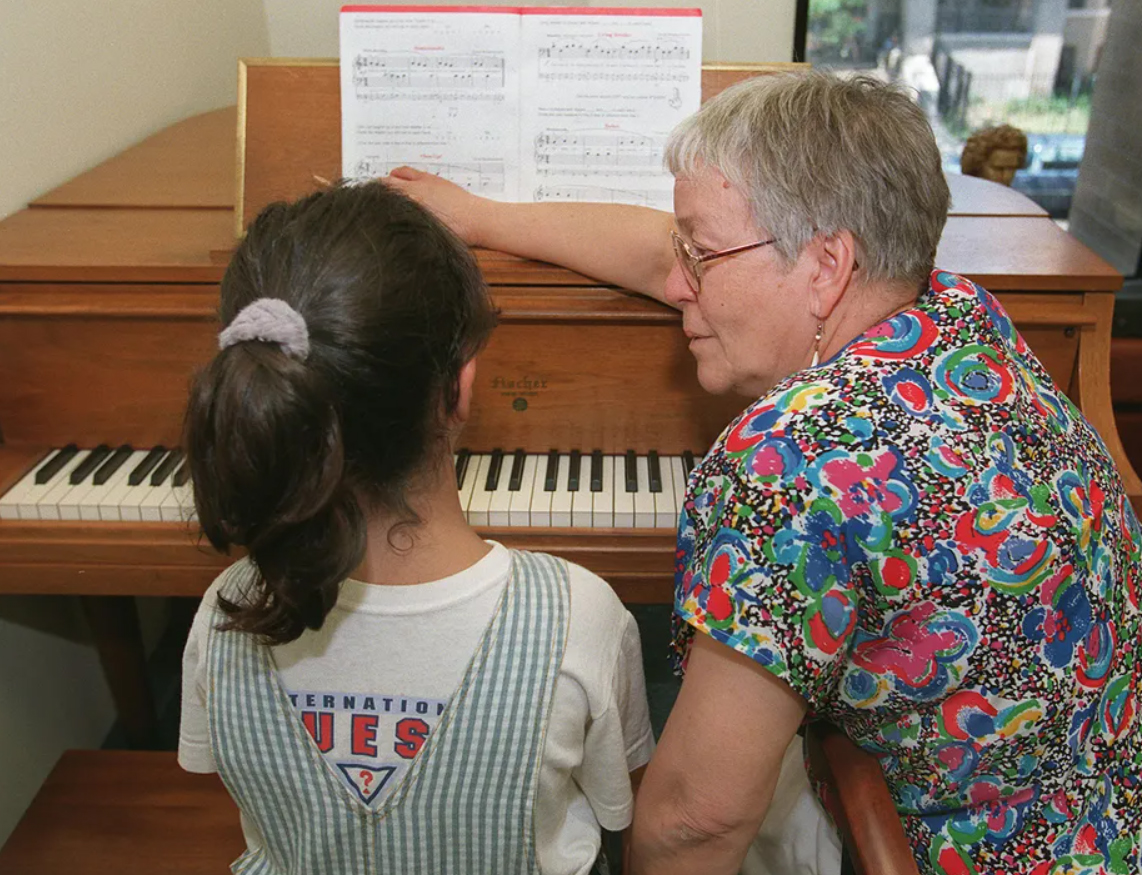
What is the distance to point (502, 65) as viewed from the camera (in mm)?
1651

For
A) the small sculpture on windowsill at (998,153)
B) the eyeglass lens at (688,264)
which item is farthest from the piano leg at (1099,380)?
the small sculpture on windowsill at (998,153)

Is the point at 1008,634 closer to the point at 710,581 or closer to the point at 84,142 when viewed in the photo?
the point at 710,581

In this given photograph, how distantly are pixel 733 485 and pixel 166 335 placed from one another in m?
1.10

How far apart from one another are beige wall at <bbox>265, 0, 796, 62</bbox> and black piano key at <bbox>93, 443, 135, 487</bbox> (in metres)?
1.77

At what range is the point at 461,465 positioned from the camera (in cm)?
175

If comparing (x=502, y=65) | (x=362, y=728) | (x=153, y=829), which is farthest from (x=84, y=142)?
(x=362, y=728)

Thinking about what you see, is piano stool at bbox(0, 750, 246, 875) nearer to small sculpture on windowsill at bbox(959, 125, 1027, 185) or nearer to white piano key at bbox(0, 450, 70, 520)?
white piano key at bbox(0, 450, 70, 520)

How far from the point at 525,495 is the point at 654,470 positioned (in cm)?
22

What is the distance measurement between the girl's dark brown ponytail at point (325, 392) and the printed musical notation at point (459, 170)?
73cm

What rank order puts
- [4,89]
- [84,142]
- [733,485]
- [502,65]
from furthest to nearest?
1. [84,142]
2. [4,89]
3. [502,65]
4. [733,485]

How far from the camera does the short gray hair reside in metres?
1.08

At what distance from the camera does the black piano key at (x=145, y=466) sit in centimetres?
171

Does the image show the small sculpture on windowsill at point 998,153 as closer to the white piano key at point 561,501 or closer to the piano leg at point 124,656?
the white piano key at point 561,501

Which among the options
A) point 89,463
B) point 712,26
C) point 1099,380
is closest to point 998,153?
point 712,26
